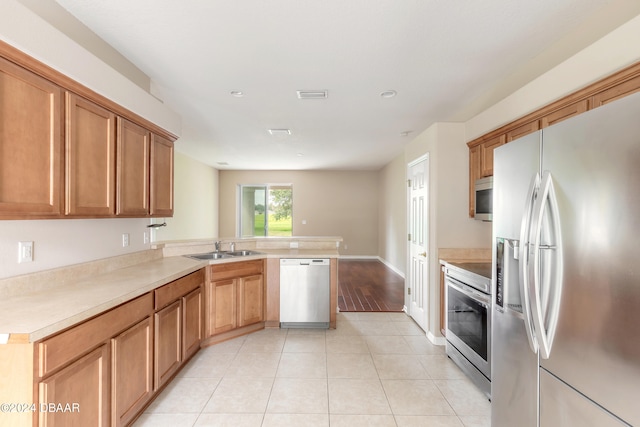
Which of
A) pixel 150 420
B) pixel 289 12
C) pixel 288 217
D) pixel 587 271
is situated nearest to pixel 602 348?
pixel 587 271

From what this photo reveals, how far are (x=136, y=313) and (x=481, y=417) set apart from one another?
2471 mm

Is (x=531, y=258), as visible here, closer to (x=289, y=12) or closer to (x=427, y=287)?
(x=289, y=12)

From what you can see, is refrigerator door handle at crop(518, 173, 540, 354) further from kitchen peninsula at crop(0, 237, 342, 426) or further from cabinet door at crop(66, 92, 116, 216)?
cabinet door at crop(66, 92, 116, 216)

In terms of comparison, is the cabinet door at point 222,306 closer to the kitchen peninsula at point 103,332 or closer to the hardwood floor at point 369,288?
the kitchen peninsula at point 103,332

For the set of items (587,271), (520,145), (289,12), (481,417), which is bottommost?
(481,417)

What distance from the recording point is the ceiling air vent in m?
2.81

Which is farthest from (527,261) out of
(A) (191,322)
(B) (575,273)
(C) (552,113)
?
(A) (191,322)

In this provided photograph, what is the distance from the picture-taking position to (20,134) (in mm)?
1427

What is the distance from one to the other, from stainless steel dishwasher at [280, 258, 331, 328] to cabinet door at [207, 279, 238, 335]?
597 millimetres

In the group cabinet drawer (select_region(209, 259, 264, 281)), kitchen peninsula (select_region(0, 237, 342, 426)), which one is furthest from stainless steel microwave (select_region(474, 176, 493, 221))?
kitchen peninsula (select_region(0, 237, 342, 426))

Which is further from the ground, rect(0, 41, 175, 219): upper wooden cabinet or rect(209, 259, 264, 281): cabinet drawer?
rect(0, 41, 175, 219): upper wooden cabinet

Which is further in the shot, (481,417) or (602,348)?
(481,417)

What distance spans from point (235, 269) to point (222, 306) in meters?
0.41

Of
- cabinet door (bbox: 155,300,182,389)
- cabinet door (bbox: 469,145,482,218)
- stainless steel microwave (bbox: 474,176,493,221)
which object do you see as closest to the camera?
cabinet door (bbox: 155,300,182,389)
